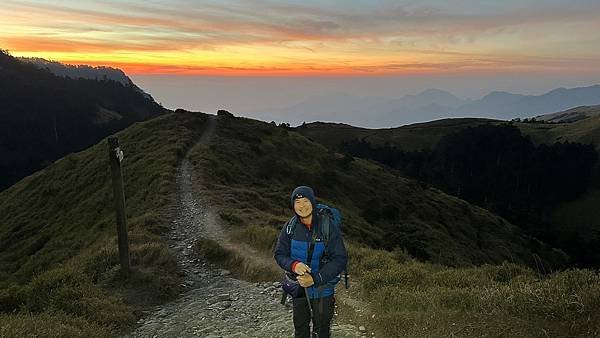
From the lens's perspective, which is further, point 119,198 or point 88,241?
point 88,241

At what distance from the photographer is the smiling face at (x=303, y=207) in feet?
18.6

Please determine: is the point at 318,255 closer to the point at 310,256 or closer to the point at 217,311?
the point at 310,256

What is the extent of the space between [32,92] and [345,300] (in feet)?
650

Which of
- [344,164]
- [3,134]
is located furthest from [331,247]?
[3,134]

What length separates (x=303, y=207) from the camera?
568cm

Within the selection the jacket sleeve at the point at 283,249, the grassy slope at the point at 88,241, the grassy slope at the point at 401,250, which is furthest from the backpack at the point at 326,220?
the grassy slope at the point at 88,241

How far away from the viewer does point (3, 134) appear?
149m

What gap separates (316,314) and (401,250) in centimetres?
1419

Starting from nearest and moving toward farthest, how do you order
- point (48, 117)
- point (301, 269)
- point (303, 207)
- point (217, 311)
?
1. point (301, 269)
2. point (303, 207)
3. point (217, 311)
4. point (48, 117)

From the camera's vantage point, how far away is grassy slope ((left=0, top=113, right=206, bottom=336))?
32.6 ft

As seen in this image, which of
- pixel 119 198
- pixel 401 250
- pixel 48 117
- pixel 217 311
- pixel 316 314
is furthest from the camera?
pixel 48 117

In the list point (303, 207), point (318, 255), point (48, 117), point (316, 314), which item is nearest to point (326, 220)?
point (303, 207)

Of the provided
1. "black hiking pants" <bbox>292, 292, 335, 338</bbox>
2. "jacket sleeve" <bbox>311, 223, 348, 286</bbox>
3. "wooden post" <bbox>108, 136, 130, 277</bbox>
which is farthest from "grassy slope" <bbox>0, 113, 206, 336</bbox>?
"jacket sleeve" <bbox>311, 223, 348, 286</bbox>

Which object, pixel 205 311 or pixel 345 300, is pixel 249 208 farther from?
pixel 345 300
